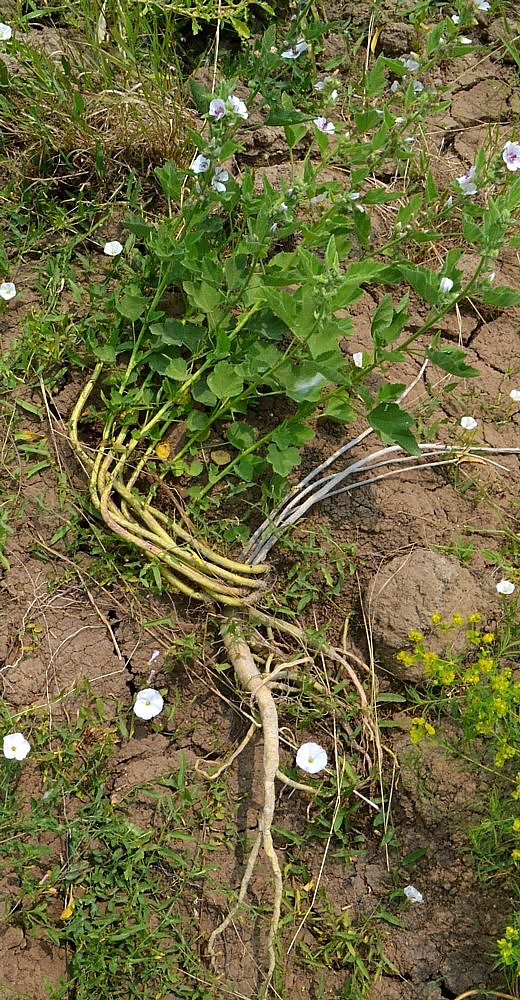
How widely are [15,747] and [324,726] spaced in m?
0.85

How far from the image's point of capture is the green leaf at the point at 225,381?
2.42m

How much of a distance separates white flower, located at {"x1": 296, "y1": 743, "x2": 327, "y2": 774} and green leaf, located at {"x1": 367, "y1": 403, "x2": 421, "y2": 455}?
850mm

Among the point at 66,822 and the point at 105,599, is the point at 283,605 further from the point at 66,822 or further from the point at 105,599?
the point at 66,822

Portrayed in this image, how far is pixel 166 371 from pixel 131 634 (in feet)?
2.52

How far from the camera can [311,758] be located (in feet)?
7.68

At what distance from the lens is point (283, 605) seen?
2.55 meters

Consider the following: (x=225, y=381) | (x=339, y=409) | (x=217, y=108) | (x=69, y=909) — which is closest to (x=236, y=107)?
(x=217, y=108)

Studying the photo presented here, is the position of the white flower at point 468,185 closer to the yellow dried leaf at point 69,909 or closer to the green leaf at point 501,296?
the green leaf at point 501,296

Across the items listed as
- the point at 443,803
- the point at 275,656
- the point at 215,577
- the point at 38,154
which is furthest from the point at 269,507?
the point at 38,154

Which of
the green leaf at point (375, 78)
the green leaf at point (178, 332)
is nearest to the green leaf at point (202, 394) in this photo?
the green leaf at point (178, 332)

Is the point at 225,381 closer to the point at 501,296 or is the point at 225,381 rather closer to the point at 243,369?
the point at 243,369

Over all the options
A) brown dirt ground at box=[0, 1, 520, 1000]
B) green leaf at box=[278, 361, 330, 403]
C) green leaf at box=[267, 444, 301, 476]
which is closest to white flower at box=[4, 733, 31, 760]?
brown dirt ground at box=[0, 1, 520, 1000]

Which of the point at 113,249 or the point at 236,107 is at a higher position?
the point at 236,107

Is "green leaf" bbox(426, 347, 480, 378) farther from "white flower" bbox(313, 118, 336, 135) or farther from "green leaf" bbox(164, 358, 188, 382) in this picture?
"white flower" bbox(313, 118, 336, 135)
